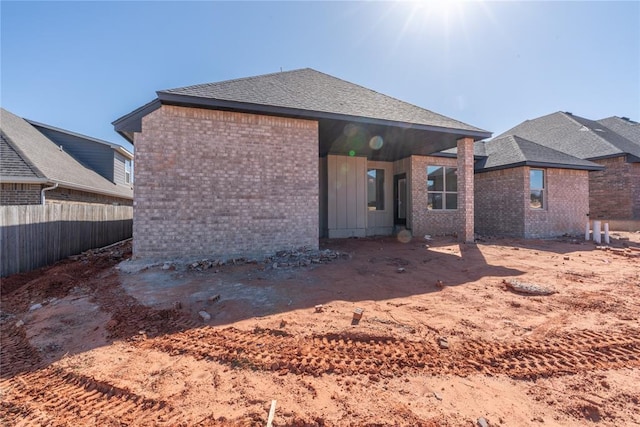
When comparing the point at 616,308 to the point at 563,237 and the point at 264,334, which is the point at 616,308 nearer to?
the point at 264,334

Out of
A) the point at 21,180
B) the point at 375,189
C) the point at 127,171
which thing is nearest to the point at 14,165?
the point at 21,180

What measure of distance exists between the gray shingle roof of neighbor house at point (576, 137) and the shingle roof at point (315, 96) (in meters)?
12.7

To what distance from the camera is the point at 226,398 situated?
2.34 meters

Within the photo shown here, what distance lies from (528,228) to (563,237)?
1.83m

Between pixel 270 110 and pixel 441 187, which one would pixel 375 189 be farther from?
pixel 270 110

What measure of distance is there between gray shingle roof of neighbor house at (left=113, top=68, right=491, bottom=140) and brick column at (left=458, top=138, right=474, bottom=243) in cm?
55

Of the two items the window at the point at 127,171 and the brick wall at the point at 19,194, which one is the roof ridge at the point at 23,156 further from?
the window at the point at 127,171

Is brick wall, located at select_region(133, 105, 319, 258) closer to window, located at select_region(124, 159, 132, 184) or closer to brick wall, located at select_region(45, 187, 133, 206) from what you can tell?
brick wall, located at select_region(45, 187, 133, 206)

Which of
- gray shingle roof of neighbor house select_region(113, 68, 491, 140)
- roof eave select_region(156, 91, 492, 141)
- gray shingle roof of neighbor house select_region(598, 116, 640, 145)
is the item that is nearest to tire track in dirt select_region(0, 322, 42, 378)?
gray shingle roof of neighbor house select_region(113, 68, 491, 140)

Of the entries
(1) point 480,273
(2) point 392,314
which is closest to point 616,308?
(1) point 480,273

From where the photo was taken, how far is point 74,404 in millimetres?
2336

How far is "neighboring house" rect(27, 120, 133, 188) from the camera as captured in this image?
14.7 metres

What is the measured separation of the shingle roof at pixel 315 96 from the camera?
684 cm

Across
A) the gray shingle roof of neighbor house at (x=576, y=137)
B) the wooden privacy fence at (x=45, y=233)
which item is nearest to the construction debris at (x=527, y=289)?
the wooden privacy fence at (x=45, y=233)
